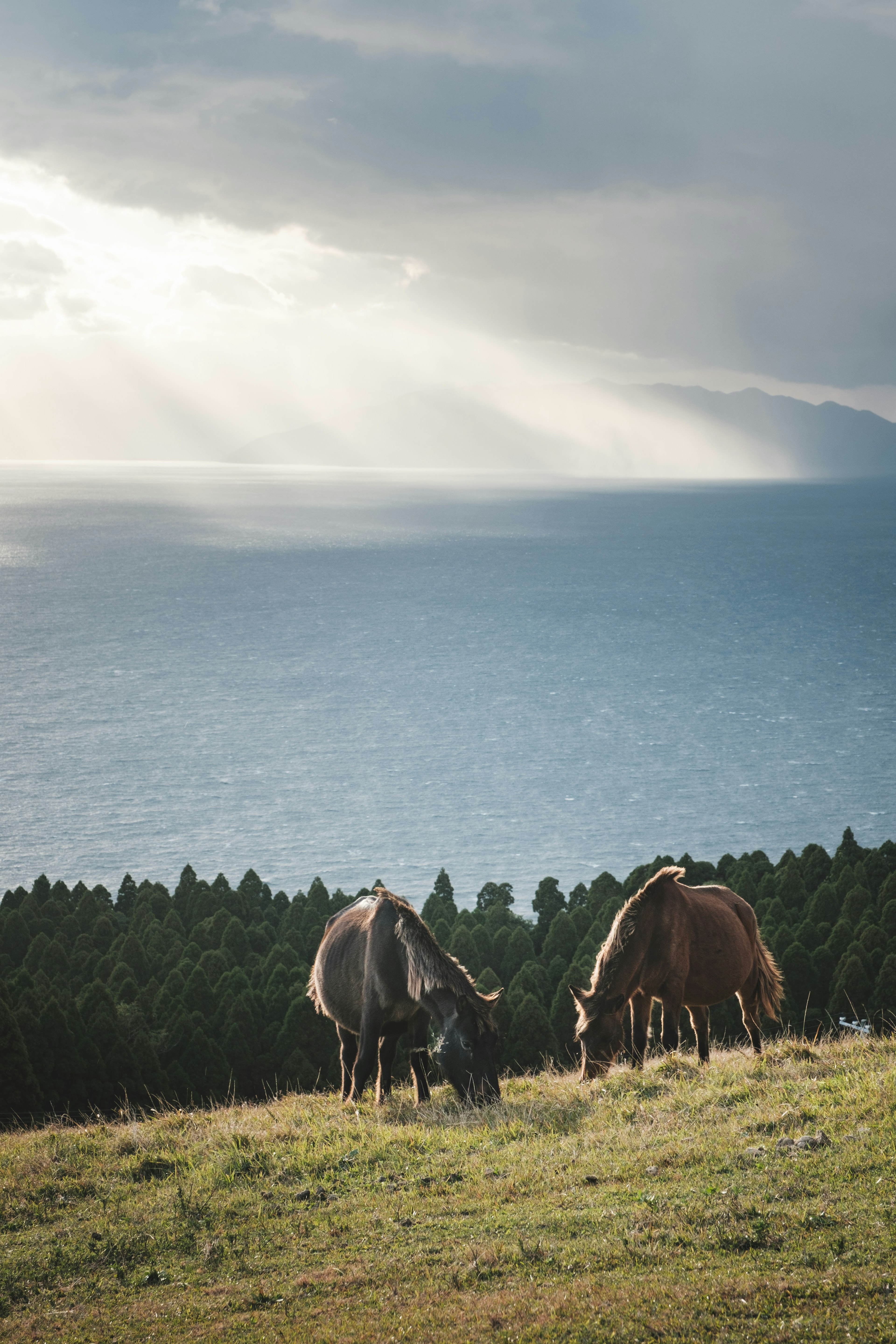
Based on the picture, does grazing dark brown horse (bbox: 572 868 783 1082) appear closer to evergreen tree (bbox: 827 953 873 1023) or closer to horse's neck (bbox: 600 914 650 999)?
horse's neck (bbox: 600 914 650 999)

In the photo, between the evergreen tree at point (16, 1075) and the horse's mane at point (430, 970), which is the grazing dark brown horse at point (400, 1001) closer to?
the horse's mane at point (430, 970)

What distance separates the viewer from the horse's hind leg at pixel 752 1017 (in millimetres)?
17078

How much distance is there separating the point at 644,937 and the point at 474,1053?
2988mm

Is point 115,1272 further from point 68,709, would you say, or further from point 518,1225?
point 68,709

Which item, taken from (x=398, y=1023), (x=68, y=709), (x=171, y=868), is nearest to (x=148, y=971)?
(x=398, y=1023)

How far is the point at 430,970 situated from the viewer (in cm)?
1373

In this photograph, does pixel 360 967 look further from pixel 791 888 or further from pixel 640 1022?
pixel 791 888

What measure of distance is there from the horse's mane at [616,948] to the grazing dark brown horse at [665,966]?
0.04 ft

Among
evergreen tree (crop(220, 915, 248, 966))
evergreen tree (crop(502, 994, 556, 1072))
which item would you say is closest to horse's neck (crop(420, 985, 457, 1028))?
evergreen tree (crop(502, 994, 556, 1072))

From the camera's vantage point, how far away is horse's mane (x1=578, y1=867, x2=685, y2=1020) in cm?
1451

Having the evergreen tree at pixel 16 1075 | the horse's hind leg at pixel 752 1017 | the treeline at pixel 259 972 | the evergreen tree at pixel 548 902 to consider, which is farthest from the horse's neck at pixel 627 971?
the evergreen tree at pixel 548 902

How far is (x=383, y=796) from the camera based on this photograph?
107 m

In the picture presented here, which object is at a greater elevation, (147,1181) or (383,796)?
(147,1181)

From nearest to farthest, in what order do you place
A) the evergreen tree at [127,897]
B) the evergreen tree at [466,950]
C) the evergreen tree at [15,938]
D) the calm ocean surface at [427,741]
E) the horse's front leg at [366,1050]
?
the horse's front leg at [366,1050] < the evergreen tree at [466,950] < the evergreen tree at [15,938] < the evergreen tree at [127,897] < the calm ocean surface at [427,741]
